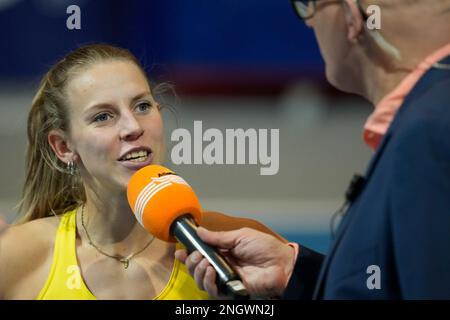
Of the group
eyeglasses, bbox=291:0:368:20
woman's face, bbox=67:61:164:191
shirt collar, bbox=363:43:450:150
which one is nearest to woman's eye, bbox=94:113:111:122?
woman's face, bbox=67:61:164:191

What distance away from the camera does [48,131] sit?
1.71 meters

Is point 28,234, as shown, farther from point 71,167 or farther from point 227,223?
point 227,223

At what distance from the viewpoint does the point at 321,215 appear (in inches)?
64.6

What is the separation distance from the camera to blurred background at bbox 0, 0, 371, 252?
5.36 ft

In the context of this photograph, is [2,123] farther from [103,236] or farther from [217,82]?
[217,82]

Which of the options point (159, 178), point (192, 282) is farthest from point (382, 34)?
point (192, 282)

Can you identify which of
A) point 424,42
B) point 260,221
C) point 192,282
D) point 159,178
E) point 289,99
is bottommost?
point 192,282

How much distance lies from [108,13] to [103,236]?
51cm

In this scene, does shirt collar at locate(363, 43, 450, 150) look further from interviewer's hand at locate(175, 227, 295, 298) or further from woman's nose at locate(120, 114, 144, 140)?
woman's nose at locate(120, 114, 144, 140)

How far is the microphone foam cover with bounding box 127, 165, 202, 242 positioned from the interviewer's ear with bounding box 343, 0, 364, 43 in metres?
0.42

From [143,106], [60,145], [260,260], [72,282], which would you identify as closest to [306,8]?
[143,106]

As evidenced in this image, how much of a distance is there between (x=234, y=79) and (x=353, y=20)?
1.14 feet

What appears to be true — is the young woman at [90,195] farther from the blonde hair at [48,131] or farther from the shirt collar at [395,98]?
the shirt collar at [395,98]

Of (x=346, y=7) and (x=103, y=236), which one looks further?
(x=103, y=236)
